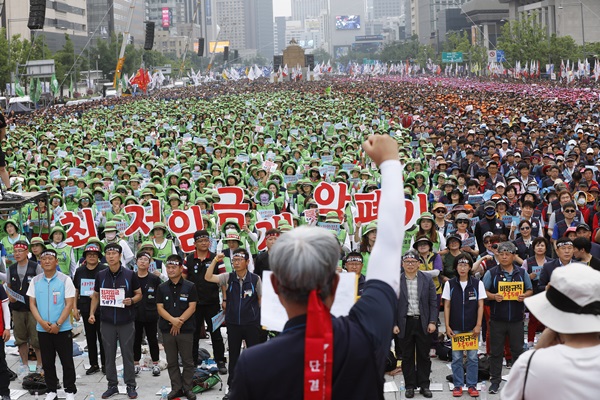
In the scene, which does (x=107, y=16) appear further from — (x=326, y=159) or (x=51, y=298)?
(x=51, y=298)

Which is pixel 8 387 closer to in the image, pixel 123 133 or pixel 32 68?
pixel 123 133

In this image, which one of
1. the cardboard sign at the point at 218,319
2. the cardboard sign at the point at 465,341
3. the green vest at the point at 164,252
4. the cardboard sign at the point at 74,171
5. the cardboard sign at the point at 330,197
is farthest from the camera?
the cardboard sign at the point at 74,171

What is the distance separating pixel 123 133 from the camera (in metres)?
30.3

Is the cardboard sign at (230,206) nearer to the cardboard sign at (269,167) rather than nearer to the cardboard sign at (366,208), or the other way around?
the cardboard sign at (366,208)

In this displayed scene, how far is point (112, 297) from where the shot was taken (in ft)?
31.7

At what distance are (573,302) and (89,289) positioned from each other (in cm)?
786

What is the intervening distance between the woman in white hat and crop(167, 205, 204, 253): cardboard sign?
29.6 ft

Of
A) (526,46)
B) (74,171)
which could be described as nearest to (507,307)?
(74,171)

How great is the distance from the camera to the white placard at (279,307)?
316cm

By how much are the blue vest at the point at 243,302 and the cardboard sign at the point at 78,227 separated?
138 inches

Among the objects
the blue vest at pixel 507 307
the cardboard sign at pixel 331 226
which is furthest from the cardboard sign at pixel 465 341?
the cardboard sign at pixel 331 226

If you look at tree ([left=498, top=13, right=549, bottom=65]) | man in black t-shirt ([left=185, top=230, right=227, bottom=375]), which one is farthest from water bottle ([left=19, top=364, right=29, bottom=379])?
tree ([left=498, top=13, right=549, bottom=65])

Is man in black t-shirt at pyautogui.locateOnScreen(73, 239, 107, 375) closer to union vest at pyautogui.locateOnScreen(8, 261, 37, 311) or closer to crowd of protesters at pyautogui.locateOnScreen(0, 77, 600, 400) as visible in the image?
crowd of protesters at pyautogui.locateOnScreen(0, 77, 600, 400)

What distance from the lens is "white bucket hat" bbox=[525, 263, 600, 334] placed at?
303 centimetres
